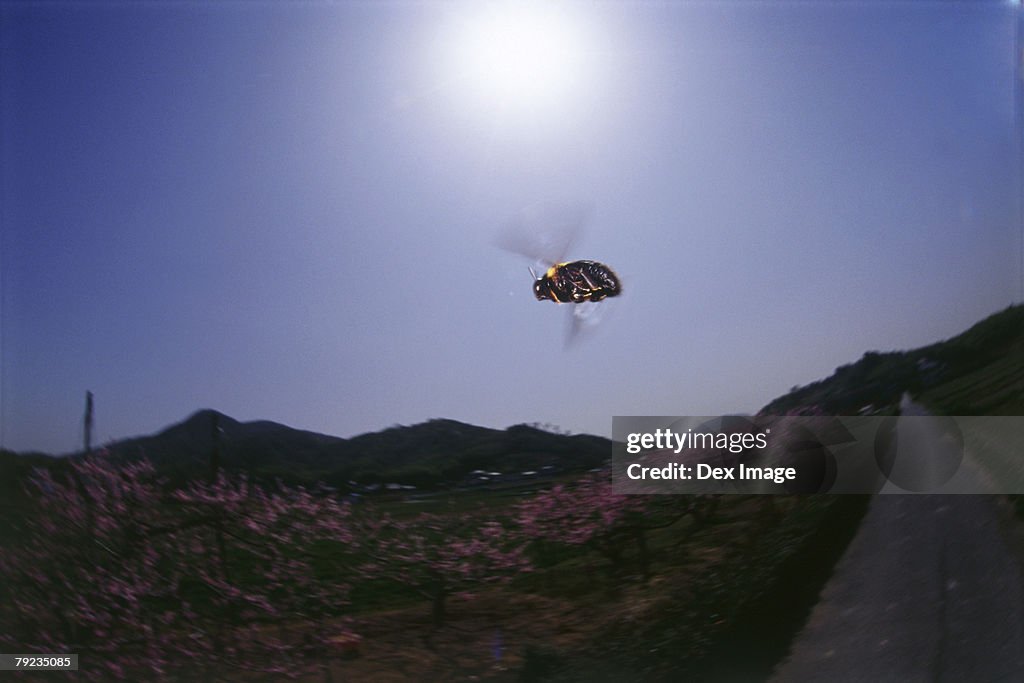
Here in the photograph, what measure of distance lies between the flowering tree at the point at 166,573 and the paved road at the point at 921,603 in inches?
69.4

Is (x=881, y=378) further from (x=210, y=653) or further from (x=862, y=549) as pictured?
(x=210, y=653)

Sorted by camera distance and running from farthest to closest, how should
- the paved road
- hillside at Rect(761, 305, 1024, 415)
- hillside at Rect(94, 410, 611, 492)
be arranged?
the paved road < hillside at Rect(761, 305, 1024, 415) < hillside at Rect(94, 410, 611, 492)

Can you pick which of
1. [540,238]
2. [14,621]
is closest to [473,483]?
[540,238]

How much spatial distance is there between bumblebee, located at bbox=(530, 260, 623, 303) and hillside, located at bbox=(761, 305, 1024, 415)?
72 cm

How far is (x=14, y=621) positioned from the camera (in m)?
2.33

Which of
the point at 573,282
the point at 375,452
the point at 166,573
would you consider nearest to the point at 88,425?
the point at 166,573

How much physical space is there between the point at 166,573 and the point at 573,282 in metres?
1.72

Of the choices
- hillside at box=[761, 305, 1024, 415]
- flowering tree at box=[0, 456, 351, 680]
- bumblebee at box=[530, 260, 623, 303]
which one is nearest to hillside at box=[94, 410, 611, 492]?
flowering tree at box=[0, 456, 351, 680]

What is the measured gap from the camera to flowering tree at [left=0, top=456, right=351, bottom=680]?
223 centimetres

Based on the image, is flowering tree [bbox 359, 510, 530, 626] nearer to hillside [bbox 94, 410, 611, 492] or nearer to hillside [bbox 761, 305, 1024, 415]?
hillside [bbox 94, 410, 611, 492]

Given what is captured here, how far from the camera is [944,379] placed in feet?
7.71

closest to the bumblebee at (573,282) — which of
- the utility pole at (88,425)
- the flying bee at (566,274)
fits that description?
the flying bee at (566,274)

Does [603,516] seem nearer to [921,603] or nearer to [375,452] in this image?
[375,452]

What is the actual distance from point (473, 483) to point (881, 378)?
1.46m
